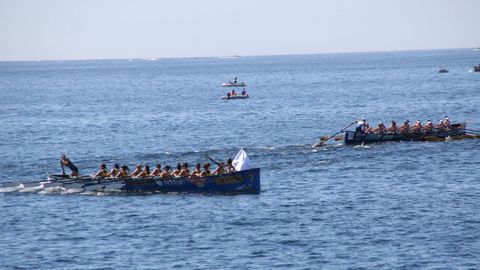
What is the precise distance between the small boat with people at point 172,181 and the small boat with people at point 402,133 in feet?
64.8

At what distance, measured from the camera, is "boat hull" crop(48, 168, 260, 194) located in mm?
54062

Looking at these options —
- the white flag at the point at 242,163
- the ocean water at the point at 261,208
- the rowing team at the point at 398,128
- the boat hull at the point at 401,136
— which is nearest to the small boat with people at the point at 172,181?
the white flag at the point at 242,163

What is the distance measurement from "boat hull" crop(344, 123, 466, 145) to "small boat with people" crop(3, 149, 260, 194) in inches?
775

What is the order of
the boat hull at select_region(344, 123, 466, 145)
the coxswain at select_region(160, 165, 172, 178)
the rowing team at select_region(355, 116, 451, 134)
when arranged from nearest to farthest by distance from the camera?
the coxswain at select_region(160, 165, 172, 178) → the boat hull at select_region(344, 123, 466, 145) → the rowing team at select_region(355, 116, 451, 134)

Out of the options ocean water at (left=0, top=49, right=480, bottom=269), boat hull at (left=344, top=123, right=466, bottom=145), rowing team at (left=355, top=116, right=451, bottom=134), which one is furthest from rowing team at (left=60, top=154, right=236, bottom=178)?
rowing team at (left=355, top=116, right=451, bottom=134)

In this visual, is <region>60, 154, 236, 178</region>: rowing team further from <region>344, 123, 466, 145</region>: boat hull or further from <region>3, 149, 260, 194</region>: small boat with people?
<region>344, 123, 466, 145</region>: boat hull

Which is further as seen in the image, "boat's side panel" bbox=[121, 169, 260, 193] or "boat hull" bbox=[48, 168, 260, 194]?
"boat hull" bbox=[48, 168, 260, 194]

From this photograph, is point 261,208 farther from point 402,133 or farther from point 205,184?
point 402,133

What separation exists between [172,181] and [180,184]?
53cm

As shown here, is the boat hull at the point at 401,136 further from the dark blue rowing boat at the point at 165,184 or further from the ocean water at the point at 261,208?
the dark blue rowing boat at the point at 165,184

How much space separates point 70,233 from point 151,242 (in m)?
5.01

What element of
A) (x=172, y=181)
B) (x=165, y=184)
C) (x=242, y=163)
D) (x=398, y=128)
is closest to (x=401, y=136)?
(x=398, y=128)

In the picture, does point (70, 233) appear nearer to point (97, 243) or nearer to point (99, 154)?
point (97, 243)

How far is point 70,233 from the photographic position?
45.3 metres
